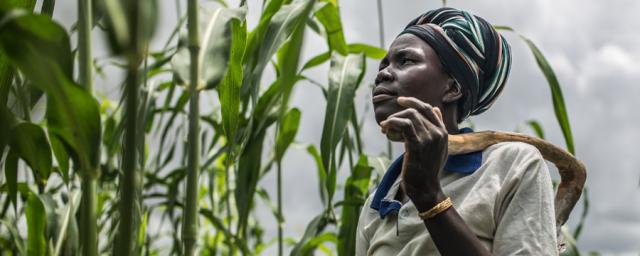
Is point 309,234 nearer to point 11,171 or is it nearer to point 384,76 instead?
point 11,171

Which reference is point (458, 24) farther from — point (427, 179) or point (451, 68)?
point (427, 179)

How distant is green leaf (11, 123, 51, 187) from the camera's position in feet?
3.17

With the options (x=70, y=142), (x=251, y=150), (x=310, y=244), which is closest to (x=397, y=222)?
(x=70, y=142)

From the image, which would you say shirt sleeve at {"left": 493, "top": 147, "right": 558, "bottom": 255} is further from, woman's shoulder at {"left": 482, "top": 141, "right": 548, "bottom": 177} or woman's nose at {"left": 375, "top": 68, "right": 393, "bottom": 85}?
woman's nose at {"left": 375, "top": 68, "right": 393, "bottom": 85}

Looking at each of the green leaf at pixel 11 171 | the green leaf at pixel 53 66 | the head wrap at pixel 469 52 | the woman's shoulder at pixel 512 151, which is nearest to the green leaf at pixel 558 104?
the head wrap at pixel 469 52

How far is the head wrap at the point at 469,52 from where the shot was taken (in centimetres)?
98

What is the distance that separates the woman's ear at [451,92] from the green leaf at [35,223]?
690 mm

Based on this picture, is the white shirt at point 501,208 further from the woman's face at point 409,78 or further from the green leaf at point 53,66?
the green leaf at point 53,66

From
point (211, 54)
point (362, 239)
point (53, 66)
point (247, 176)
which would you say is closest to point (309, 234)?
point (247, 176)

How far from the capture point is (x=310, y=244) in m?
1.74

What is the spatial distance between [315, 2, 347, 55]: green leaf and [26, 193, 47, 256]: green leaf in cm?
61

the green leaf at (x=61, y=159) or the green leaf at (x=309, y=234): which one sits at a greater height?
the green leaf at (x=61, y=159)

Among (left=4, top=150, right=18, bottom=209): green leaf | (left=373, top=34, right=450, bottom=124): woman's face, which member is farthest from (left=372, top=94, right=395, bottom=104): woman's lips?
(left=4, top=150, right=18, bottom=209): green leaf

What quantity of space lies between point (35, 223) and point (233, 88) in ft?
1.68
